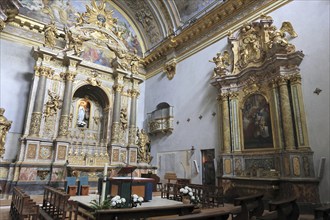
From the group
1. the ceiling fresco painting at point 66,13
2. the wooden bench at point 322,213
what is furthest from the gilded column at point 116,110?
the wooden bench at point 322,213

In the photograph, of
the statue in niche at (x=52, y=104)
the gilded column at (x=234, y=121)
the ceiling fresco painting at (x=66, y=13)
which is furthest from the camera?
the ceiling fresco painting at (x=66, y=13)

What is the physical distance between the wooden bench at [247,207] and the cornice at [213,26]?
775 centimetres

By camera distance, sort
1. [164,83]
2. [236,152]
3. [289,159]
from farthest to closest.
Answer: [164,83] < [236,152] < [289,159]

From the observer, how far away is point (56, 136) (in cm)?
1120

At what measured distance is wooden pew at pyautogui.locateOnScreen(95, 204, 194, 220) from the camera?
3.75m

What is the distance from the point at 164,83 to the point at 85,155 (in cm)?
637

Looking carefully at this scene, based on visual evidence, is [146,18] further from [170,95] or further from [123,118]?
[123,118]

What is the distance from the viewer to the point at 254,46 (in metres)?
9.66

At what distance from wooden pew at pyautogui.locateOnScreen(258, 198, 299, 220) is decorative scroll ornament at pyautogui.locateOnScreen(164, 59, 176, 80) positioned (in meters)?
10.2

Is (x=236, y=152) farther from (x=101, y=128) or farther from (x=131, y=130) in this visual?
(x=101, y=128)

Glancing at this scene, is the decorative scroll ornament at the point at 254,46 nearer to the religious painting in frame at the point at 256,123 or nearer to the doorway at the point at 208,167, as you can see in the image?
the religious painting in frame at the point at 256,123

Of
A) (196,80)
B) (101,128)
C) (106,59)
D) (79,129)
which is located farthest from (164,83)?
(79,129)

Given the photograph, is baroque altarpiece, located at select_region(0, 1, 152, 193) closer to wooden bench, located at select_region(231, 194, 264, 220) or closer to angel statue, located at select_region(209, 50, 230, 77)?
angel statue, located at select_region(209, 50, 230, 77)

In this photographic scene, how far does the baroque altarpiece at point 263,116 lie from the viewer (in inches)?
299
